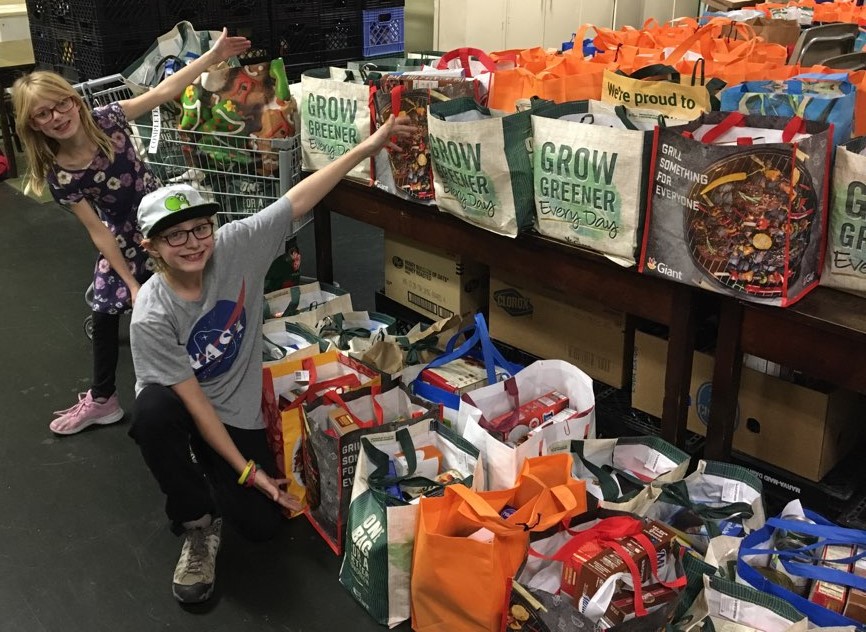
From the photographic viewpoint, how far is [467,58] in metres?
2.84

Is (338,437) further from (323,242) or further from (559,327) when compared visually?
(323,242)

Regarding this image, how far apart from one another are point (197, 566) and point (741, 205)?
Answer: 1581mm

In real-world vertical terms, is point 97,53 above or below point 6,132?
above

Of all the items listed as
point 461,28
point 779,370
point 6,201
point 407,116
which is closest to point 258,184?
point 407,116

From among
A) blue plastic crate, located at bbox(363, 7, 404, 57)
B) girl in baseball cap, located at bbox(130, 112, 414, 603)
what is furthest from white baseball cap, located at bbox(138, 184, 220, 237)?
blue plastic crate, located at bbox(363, 7, 404, 57)

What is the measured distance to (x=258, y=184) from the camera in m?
2.97

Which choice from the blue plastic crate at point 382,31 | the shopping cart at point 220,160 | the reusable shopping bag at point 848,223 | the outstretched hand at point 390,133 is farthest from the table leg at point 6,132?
the reusable shopping bag at point 848,223

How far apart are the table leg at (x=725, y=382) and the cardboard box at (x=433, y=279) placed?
111 cm

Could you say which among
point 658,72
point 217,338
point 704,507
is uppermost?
point 658,72

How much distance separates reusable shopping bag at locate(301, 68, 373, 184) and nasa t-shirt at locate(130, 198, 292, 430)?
0.66 metres

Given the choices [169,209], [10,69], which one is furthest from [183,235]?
[10,69]

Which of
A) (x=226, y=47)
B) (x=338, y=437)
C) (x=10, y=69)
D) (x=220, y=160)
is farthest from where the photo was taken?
(x=10, y=69)

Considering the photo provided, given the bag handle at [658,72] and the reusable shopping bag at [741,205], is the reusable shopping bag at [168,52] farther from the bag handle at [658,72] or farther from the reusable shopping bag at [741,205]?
the reusable shopping bag at [741,205]

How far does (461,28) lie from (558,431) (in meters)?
5.08
